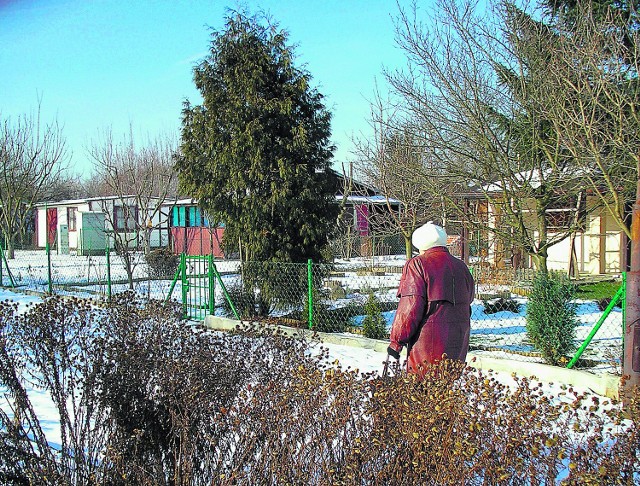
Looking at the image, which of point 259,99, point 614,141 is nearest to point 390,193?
point 259,99

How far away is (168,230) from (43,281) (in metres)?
12.2

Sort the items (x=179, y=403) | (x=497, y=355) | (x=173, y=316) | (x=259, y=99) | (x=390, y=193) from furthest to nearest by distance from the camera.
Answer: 1. (x=390, y=193)
2. (x=259, y=99)
3. (x=497, y=355)
4. (x=173, y=316)
5. (x=179, y=403)

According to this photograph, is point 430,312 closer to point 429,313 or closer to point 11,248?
point 429,313

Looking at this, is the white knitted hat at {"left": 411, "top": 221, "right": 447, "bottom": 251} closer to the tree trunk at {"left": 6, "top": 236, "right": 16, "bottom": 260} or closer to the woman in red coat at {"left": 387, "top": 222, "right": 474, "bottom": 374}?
the woman in red coat at {"left": 387, "top": 222, "right": 474, "bottom": 374}

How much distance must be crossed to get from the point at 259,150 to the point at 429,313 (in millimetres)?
6421

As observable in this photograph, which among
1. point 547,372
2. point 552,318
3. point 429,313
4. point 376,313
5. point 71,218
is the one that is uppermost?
point 71,218

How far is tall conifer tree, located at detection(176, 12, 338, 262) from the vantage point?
9820mm

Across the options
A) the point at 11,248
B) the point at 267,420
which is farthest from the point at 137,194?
the point at 267,420

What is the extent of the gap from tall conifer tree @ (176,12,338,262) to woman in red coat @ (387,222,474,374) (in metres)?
6.02

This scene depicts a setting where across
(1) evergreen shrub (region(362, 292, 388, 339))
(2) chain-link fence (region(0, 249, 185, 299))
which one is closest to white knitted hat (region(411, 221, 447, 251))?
(1) evergreen shrub (region(362, 292, 388, 339))

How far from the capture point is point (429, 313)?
3826mm

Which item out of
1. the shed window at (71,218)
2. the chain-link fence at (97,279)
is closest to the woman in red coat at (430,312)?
the chain-link fence at (97,279)

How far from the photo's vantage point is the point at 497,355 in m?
7.42

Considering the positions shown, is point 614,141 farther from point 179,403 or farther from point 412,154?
point 179,403
